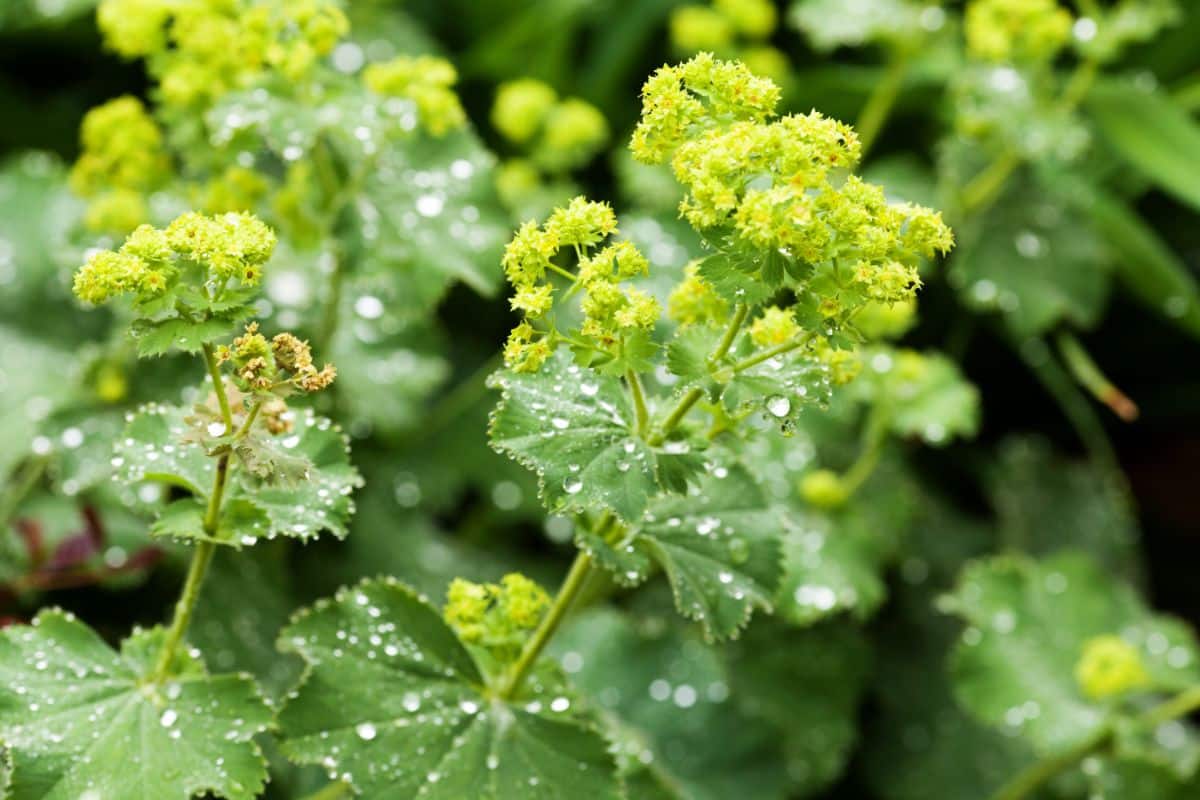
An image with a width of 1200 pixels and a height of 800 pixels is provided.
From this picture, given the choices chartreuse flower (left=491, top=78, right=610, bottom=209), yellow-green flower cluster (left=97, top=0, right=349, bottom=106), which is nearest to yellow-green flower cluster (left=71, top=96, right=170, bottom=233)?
yellow-green flower cluster (left=97, top=0, right=349, bottom=106)

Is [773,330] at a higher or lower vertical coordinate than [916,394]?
higher

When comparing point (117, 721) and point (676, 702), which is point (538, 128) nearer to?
point (676, 702)

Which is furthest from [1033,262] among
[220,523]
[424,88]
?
[220,523]

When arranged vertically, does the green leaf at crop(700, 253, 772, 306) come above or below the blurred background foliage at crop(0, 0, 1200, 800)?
above

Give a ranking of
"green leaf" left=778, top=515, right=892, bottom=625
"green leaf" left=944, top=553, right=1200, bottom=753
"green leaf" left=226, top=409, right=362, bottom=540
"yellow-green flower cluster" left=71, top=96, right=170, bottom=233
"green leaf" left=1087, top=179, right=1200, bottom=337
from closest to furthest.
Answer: "green leaf" left=226, top=409, right=362, bottom=540 → "yellow-green flower cluster" left=71, top=96, right=170, bottom=233 → "green leaf" left=778, top=515, right=892, bottom=625 → "green leaf" left=944, top=553, right=1200, bottom=753 → "green leaf" left=1087, top=179, right=1200, bottom=337

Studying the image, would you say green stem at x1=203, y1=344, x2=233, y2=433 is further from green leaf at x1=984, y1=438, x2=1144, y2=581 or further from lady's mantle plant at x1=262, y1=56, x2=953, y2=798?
green leaf at x1=984, y1=438, x2=1144, y2=581

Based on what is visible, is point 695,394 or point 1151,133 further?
point 1151,133

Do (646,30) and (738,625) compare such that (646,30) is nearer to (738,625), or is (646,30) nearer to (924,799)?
(924,799)
